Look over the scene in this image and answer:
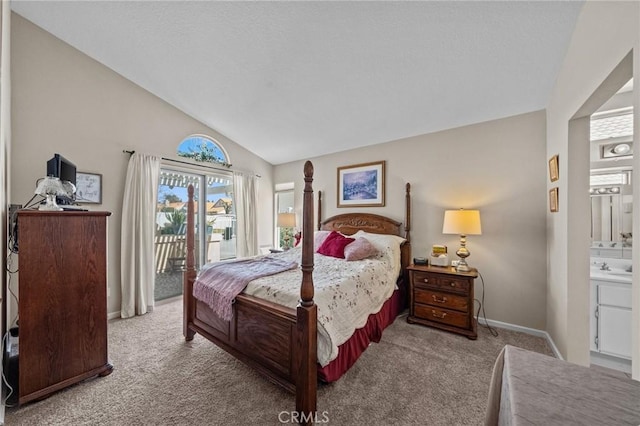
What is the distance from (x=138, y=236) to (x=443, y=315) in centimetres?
396

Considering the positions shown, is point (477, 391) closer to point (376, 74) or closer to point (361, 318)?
point (361, 318)

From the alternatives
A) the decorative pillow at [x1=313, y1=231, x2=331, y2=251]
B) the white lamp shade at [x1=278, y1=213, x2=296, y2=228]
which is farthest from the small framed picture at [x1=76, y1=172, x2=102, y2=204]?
the decorative pillow at [x1=313, y1=231, x2=331, y2=251]

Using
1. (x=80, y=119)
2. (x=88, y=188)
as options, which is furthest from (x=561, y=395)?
(x=80, y=119)

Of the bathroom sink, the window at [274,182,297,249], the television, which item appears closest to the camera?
the television

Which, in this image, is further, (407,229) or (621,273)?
(407,229)

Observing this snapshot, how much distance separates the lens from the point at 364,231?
3793 mm

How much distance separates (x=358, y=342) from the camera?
211 centimetres

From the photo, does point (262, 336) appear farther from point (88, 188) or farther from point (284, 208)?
point (284, 208)

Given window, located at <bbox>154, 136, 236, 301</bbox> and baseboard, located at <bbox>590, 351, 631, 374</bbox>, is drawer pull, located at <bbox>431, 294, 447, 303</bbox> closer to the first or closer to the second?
baseboard, located at <bbox>590, 351, 631, 374</bbox>

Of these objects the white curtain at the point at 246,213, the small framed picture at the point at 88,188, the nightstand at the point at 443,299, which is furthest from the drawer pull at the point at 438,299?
the small framed picture at the point at 88,188

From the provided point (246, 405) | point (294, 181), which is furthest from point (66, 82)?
point (246, 405)

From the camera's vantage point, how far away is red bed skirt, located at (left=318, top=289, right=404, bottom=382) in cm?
179

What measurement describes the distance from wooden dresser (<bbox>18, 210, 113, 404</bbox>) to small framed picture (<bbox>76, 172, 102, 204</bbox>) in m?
1.30

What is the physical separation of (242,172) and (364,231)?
8.12 ft
